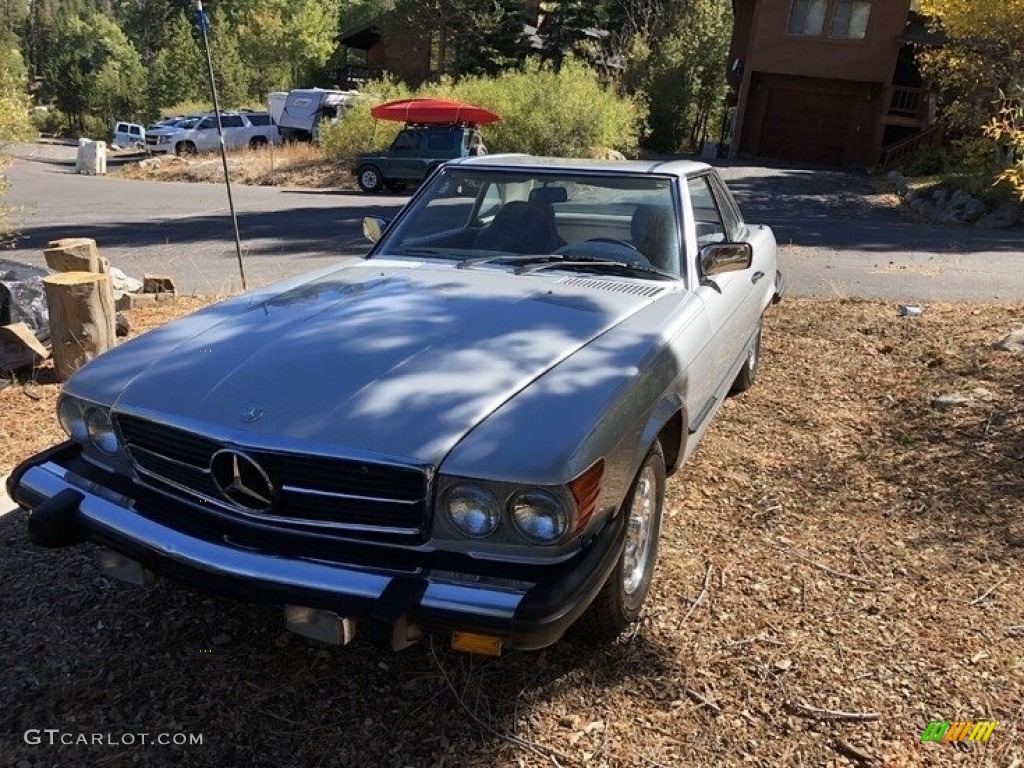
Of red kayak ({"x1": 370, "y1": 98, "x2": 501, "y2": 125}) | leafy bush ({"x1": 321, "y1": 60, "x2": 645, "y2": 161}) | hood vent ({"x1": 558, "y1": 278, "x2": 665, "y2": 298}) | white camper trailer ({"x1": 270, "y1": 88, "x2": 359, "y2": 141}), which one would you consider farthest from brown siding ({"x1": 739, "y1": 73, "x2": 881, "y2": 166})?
hood vent ({"x1": 558, "y1": 278, "x2": 665, "y2": 298})

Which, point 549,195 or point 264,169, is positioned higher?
point 549,195

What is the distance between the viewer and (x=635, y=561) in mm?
2900

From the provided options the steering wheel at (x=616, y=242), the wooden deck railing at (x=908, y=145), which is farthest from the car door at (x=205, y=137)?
the steering wheel at (x=616, y=242)

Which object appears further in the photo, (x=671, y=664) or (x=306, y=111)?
(x=306, y=111)

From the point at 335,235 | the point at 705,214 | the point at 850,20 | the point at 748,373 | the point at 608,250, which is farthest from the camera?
the point at 850,20

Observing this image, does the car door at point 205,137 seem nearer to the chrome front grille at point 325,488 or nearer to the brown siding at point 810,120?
the brown siding at point 810,120

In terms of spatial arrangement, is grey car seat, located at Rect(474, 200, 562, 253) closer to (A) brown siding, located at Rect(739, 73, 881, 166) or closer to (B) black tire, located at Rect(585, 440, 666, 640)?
(B) black tire, located at Rect(585, 440, 666, 640)

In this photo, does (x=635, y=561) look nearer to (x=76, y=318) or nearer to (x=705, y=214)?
(x=705, y=214)

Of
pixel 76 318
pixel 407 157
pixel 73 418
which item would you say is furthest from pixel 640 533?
pixel 407 157

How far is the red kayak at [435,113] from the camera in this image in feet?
64.1

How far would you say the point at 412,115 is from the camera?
19703 millimetres

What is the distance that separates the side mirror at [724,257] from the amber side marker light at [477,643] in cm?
215

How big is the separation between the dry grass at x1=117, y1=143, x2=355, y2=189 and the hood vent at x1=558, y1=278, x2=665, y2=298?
63.3 feet

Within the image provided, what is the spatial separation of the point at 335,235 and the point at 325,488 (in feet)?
36.4
